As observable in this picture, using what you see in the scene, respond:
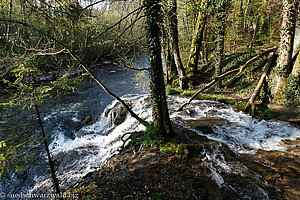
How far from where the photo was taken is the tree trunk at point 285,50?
7.29m

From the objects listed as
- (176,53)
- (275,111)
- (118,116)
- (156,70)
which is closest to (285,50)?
(275,111)

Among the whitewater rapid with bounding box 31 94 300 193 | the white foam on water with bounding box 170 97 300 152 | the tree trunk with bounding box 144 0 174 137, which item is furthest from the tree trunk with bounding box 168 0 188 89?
the tree trunk with bounding box 144 0 174 137

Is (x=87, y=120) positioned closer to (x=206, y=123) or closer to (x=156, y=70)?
(x=206, y=123)

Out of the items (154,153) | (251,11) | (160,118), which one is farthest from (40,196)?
(251,11)

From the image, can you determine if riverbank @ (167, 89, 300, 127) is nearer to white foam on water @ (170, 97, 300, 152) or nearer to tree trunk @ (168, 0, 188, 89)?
white foam on water @ (170, 97, 300, 152)

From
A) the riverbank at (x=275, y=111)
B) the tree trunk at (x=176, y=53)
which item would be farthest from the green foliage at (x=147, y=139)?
the tree trunk at (x=176, y=53)

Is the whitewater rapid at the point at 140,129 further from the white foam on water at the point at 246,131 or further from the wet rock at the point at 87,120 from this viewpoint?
the wet rock at the point at 87,120

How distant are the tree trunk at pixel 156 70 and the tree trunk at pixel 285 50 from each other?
6089 mm

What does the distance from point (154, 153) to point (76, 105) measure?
9.39 meters

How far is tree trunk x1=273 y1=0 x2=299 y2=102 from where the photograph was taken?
7293 millimetres

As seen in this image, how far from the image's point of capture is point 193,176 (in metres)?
3.95

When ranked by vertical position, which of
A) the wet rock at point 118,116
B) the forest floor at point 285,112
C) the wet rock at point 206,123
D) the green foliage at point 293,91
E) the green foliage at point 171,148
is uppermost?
the green foliage at point 293,91

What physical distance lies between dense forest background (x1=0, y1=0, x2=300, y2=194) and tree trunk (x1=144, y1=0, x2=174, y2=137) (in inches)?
0.9

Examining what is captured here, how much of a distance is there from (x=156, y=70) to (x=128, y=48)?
4.35 feet
